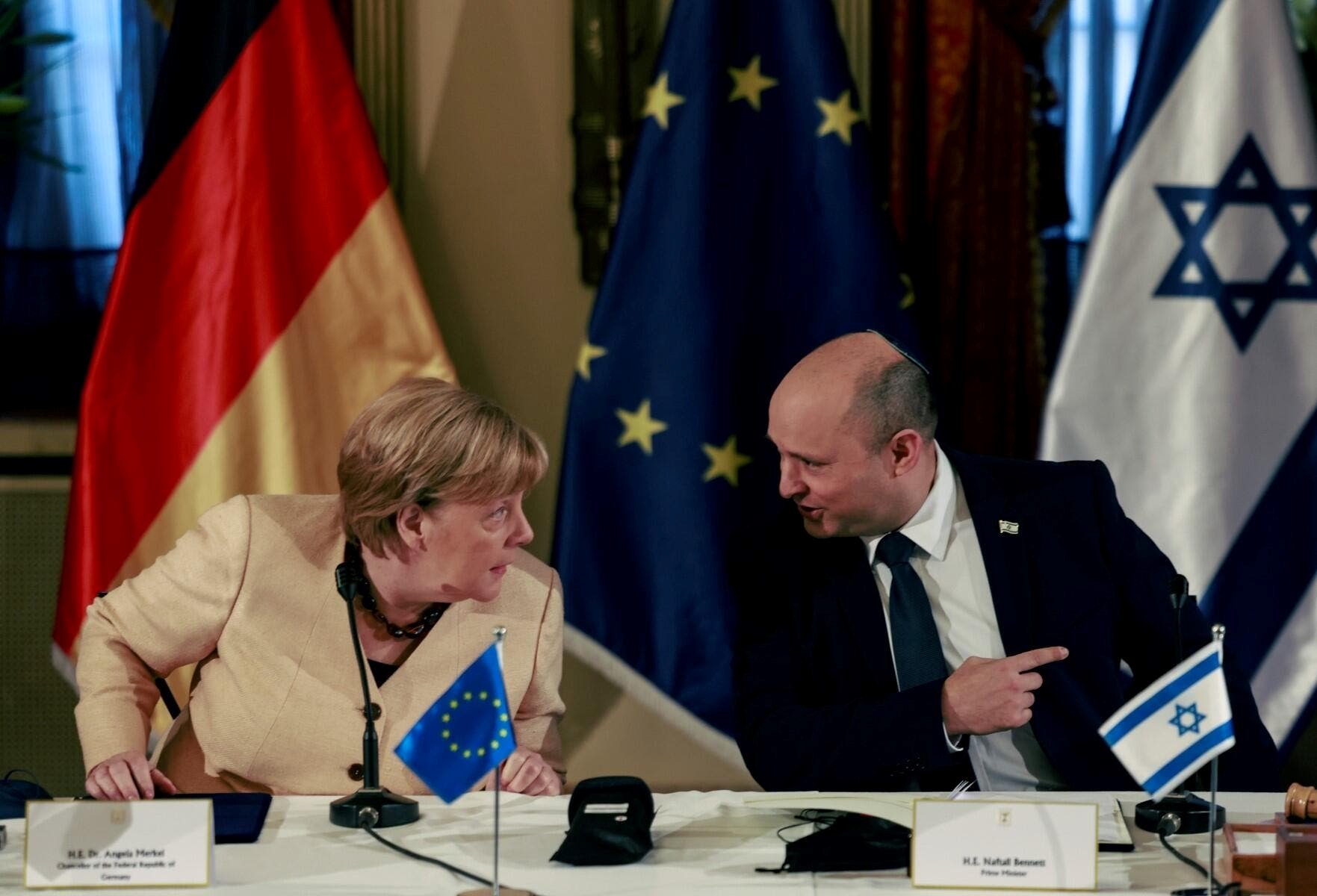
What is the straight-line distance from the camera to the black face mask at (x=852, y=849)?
1687 millimetres

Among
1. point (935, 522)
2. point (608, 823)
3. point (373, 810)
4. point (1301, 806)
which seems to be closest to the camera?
point (1301, 806)

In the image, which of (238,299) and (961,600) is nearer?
(961,600)

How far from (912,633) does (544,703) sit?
0.62 metres

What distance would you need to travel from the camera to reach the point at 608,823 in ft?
5.86

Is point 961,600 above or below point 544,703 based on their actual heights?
above

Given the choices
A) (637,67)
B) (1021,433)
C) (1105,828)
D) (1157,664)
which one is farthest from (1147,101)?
(1105,828)

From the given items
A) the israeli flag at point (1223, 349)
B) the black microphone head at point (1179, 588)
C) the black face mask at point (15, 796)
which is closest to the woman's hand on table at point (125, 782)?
the black face mask at point (15, 796)

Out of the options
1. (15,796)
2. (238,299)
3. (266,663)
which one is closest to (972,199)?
(238,299)

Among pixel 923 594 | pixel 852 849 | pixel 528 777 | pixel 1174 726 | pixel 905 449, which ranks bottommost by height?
pixel 528 777

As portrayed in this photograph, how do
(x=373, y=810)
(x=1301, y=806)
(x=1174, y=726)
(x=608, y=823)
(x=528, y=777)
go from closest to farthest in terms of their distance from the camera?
(x=1174, y=726)
(x=1301, y=806)
(x=608, y=823)
(x=373, y=810)
(x=528, y=777)

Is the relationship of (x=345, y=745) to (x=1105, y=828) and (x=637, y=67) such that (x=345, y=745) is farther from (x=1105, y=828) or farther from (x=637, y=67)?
(x=637, y=67)

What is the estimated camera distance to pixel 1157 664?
2.43 m

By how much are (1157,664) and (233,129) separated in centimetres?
232

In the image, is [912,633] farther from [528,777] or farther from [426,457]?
[426,457]
